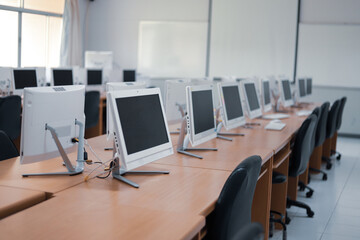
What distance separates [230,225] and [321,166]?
4.49 meters

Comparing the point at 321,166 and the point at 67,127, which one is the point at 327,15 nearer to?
the point at 321,166

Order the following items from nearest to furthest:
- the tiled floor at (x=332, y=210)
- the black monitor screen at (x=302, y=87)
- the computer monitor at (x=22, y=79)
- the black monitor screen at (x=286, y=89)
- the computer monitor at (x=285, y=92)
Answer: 1. the tiled floor at (x=332, y=210)
2. the computer monitor at (x=22, y=79)
3. the computer monitor at (x=285, y=92)
4. the black monitor screen at (x=286, y=89)
5. the black monitor screen at (x=302, y=87)

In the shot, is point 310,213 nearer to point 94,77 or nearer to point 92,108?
point 92,108

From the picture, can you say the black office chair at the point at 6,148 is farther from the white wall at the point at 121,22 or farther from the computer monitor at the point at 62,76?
the white wall at the point at 121,22

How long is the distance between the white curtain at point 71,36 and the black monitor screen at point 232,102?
20.4ft

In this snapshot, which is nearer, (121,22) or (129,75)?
(129,75)

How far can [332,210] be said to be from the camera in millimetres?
4355

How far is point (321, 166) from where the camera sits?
20.4 ft

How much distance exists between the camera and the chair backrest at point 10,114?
505 cm

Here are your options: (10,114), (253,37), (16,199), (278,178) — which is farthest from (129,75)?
(16,199)

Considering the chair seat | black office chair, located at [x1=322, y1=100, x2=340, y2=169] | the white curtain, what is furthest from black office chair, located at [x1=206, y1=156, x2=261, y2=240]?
the white curtain

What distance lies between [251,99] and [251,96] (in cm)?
3

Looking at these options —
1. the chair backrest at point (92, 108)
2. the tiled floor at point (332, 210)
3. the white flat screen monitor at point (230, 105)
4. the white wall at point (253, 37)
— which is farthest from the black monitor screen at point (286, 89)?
the white wall at point (253, 37)

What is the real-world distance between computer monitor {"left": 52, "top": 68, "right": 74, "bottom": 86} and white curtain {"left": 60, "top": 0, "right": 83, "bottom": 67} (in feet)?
8.68
